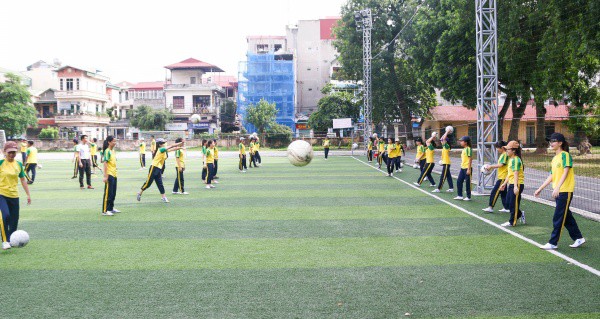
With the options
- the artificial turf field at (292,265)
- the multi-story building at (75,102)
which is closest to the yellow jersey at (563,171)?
the artificial turf field at (292,265)

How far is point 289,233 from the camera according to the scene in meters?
9.55

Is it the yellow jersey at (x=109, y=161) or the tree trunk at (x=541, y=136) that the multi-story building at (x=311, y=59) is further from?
the yellow jersey at (x=109, y=161)

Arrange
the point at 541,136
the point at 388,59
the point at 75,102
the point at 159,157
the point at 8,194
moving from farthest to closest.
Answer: the point at 75,102
the point at 388,59
the point at 541,136
the point at 159,157
the point at 8,194

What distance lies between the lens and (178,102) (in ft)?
223

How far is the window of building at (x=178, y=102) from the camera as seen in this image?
67.8m

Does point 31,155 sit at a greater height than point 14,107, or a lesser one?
lesser

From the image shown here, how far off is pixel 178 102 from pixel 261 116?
15967 millimetres

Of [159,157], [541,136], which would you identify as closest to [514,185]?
[159,157]

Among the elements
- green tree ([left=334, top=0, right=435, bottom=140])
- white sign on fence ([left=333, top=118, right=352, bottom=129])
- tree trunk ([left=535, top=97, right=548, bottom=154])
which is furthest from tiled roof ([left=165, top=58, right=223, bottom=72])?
tree trunk ([left=535, top=97, right=548, bottom=154])

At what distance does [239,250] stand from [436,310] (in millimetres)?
3710

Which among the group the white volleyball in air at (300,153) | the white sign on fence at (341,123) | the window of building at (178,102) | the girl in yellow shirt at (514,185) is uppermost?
the window of building at (178,102)

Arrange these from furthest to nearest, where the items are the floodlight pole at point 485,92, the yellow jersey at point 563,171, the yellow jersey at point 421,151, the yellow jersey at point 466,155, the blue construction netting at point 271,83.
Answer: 1. the blue construction netting at point 271,83
2. the yellow jersey at point 421,151
3. the floodlight pole at point 485,92
4. the yellow jersey at point 466,155
5. the yellow jersey at point 563,171

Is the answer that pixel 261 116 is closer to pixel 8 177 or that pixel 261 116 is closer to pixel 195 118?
pixel 195 118

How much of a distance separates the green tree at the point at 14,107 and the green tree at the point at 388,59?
3393 cm
